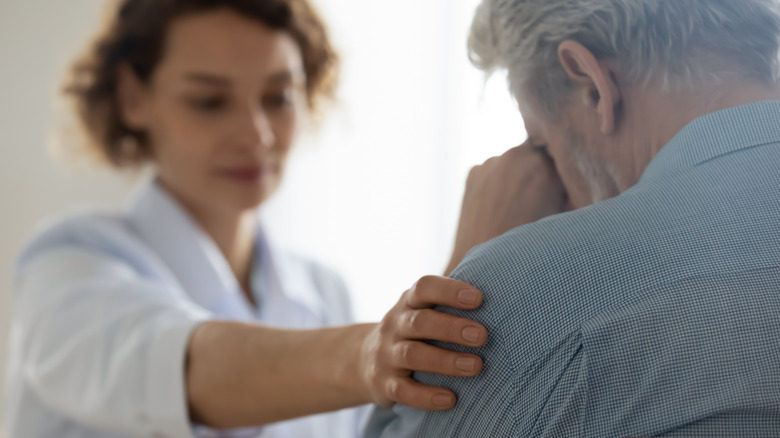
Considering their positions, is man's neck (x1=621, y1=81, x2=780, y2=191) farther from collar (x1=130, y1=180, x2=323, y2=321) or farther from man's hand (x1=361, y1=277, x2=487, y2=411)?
collar (x1=130, y1=180, x2=323, y2=321)

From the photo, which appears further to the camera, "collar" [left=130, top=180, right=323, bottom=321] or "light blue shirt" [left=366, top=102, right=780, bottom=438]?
"collar" [left=130, top=180, right=323, bottom=321]

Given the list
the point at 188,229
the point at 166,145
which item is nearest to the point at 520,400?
the point at 188,229

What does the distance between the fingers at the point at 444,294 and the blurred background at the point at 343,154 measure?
46.1 inches

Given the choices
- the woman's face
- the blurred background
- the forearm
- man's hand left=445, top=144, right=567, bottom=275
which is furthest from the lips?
man's hand left=445, top=144, right=567, bottom=275

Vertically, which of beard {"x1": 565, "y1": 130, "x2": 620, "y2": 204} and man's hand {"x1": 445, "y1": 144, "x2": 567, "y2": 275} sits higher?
beard {"x1": 565, "y1": 130, "x2": 620, "y2": 204}

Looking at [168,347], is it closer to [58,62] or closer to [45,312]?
[45,312]

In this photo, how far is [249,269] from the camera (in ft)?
4.76

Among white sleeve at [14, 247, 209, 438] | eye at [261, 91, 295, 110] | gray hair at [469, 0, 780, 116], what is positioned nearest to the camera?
gray hair at [469, 0, 780, 116]

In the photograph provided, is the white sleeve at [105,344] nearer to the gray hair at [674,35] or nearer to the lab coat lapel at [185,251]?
the lab coat lapel at [185,251]

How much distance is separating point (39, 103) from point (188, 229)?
1.61m

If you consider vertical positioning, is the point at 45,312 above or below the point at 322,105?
below

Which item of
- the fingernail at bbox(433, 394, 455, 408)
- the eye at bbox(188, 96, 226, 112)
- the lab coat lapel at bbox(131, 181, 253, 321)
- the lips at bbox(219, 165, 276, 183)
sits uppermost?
the eye at bbox(188, 96, 226, 112)

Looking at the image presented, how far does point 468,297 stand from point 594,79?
226 millimetres

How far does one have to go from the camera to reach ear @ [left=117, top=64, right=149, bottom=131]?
1365 millimetres
